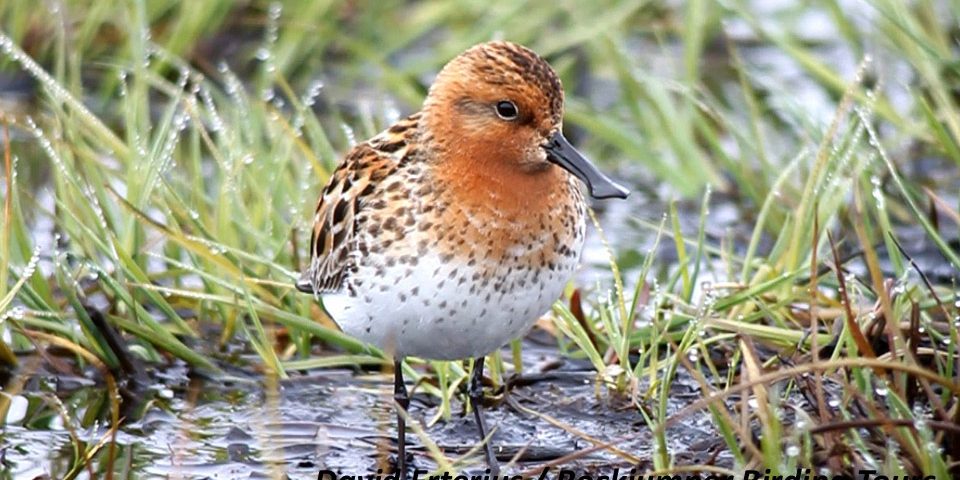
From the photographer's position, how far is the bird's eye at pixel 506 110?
5.03 metres

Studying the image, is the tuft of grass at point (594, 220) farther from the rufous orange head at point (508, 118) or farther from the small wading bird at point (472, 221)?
the rufous orange head at point (508, 118)

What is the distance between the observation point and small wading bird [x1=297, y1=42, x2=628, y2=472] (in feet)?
16.1

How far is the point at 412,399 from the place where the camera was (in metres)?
5.98

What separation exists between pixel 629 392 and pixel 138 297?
1.82m

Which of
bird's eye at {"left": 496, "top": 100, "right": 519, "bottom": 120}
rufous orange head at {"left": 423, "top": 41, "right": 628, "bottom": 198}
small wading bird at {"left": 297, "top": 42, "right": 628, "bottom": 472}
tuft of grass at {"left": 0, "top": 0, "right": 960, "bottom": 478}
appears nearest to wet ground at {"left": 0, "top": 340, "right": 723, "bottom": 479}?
tuft of grass at {"left": 0, "top": 0, "right": 960, "bottom": 478}

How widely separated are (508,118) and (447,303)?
1.93 ft

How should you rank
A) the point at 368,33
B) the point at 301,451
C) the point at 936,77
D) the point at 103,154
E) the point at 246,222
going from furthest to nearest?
the point at 368,33, the point at 103,154, the point at 936,77, the point at 246,222, the point at 301,451

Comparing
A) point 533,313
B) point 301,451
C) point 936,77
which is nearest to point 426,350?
point 533,313

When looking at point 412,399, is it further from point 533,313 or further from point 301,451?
point 533,313

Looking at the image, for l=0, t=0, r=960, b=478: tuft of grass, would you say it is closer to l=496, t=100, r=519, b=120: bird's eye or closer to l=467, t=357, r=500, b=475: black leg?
l=467, t=357, r=500, b=475: black leg

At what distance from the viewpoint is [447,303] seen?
16.0 feet

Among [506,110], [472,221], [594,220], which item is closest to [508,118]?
[506,110]

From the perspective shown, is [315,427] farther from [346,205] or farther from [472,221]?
[472,221]

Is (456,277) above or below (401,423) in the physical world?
above
